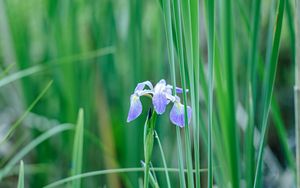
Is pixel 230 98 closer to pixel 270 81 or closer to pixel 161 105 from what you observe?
pixel 270 81

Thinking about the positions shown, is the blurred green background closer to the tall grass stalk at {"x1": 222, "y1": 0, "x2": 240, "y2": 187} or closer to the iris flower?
the tall grass stalk at {"x1": 222, "y1": 0, "x2": 240, "y2": 187}

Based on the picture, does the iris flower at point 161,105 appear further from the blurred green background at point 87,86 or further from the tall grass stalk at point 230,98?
the blurred green background at point 87,86

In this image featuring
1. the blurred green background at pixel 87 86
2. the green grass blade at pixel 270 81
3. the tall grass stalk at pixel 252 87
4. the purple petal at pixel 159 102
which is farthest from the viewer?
the blurred green background at pixel 87 86

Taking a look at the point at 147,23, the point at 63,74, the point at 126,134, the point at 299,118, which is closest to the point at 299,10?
the point at 299,118

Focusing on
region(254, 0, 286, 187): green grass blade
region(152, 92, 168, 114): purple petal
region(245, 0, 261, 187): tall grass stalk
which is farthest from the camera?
region(245, 0, 261, 187): tall grass stalk

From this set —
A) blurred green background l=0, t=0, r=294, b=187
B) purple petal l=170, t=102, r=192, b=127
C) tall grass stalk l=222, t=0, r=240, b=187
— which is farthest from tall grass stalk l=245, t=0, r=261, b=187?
blurred green background l=0, t=0, r=294, b=187

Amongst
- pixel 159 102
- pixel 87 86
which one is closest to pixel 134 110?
pixel 159 102

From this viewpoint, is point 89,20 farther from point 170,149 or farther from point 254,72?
point 254,72

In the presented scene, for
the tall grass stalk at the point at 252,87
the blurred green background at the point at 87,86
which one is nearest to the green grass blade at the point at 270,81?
the tall grass stalk at the point at 252,87
